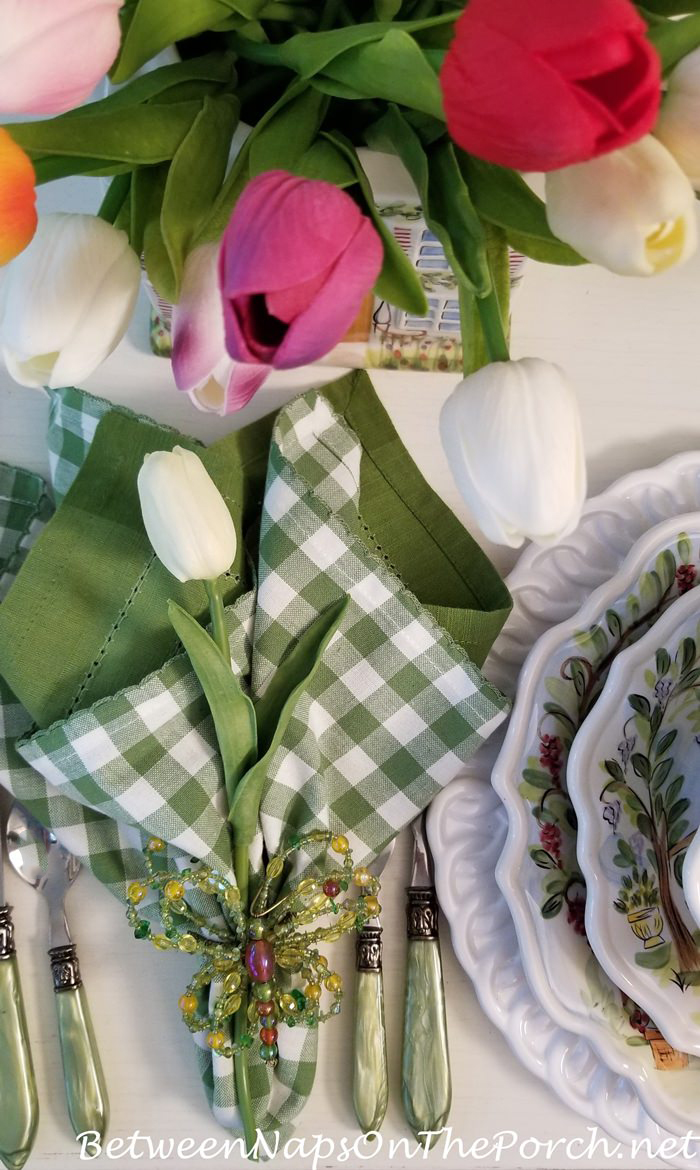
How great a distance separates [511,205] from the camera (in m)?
0.28

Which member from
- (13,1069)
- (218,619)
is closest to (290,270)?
(218,619)

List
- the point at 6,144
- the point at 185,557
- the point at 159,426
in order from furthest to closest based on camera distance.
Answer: the point at 159,426
the point at 185,557
the point at 6,144

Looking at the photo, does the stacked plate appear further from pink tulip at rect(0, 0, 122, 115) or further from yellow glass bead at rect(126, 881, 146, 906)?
pink tulip at rect(0, 0, 122, 115)

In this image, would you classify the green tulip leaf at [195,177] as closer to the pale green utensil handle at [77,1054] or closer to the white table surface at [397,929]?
the white table surface at [397,929]

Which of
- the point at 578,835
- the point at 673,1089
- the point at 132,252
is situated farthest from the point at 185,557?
the point at 673,1089

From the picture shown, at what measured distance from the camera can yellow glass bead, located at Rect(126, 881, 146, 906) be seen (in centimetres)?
42

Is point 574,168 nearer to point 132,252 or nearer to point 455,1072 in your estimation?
point 132,252

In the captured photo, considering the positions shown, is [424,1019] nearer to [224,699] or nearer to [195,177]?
[224,699]

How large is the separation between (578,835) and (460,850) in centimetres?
7

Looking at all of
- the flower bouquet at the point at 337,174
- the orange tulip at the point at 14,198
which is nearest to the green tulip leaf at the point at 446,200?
the flower bouquet at the point at 337,174

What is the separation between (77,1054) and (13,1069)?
0.03 metres

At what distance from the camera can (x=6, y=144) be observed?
8.8 inches

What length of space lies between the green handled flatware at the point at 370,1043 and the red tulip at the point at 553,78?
386mm

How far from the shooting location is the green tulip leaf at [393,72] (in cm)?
25
